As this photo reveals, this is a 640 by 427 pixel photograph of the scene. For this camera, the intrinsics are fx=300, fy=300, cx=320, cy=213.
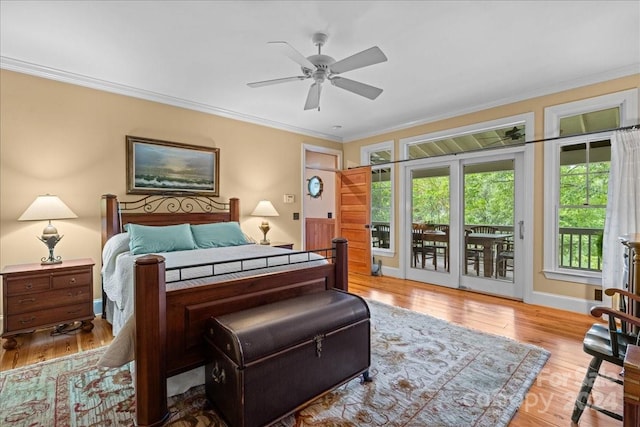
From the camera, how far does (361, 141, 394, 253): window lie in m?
5.54

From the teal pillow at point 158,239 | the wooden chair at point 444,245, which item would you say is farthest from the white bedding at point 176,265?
the wooden chair at point 444,245

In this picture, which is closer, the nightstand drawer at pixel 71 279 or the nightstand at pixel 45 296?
the nightstand at pixel 45 296

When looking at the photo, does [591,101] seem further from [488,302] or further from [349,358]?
[349,358]

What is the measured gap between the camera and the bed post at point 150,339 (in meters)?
1.61

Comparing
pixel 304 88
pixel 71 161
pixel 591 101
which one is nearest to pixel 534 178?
pixel 591 101

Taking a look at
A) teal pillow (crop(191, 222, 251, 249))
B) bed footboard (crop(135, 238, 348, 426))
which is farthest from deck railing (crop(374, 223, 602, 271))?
teal pillow (crop(191, 222, 251, 249))

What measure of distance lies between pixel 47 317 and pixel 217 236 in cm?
171

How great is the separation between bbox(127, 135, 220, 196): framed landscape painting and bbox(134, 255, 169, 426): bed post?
261cm

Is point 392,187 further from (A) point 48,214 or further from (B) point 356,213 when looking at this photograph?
(A) point 48,214

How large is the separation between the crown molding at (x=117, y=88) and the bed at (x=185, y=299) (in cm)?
226

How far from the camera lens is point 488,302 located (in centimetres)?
396

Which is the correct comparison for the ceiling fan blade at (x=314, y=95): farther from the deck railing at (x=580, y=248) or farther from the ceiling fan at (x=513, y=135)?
the deck railing at (x=580, y=248)

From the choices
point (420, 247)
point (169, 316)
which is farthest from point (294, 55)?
point (420, 247)

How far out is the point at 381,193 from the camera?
5742mm
